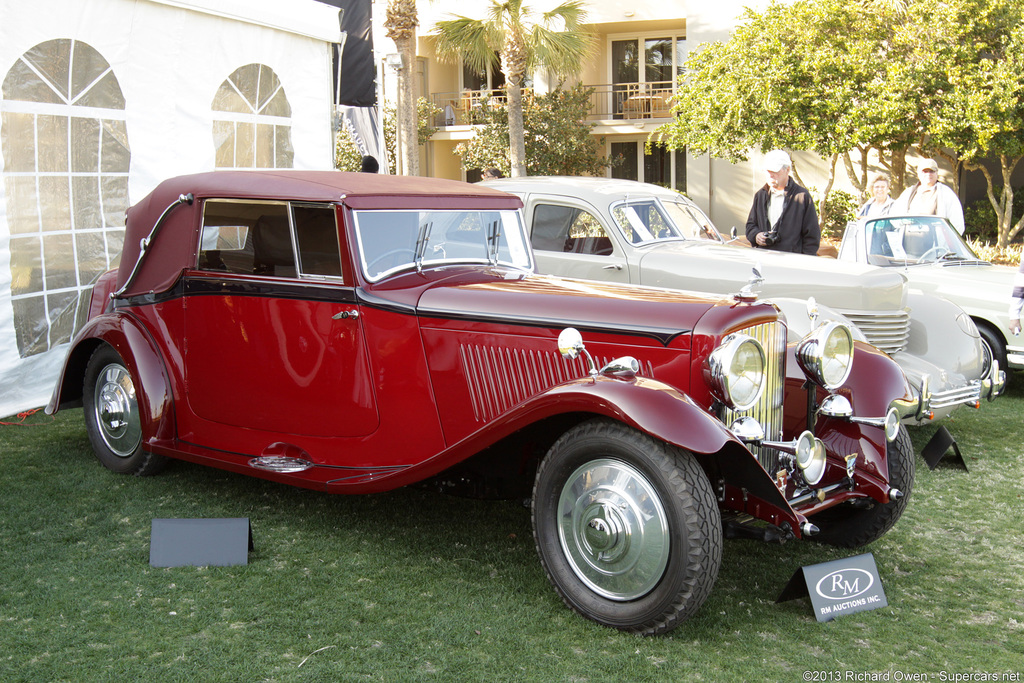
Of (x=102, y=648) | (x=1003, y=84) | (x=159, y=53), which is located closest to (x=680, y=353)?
(x=102, y=648)

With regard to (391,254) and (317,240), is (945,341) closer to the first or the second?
(391,254)

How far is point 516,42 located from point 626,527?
15509mm

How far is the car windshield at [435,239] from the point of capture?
12.7ft

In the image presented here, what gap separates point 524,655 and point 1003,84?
14.2 m

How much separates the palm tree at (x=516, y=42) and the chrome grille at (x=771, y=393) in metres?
14.2

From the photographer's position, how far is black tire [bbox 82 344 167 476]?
4.71 m

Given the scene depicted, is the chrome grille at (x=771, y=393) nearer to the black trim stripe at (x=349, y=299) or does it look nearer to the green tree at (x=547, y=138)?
the black trim stripe at (x=349, y=299)

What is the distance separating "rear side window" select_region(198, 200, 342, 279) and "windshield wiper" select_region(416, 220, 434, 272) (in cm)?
36

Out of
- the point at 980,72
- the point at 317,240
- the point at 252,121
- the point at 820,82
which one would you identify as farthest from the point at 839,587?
the point at 820,82

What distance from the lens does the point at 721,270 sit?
20.5 ft

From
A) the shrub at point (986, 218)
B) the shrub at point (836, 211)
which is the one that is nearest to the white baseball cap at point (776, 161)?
the shrub at point (836, 211)

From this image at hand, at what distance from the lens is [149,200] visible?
15.4 feet

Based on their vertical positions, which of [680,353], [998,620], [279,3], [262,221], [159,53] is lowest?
[998,620]

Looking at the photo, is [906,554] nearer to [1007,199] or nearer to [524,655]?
[524,655]
